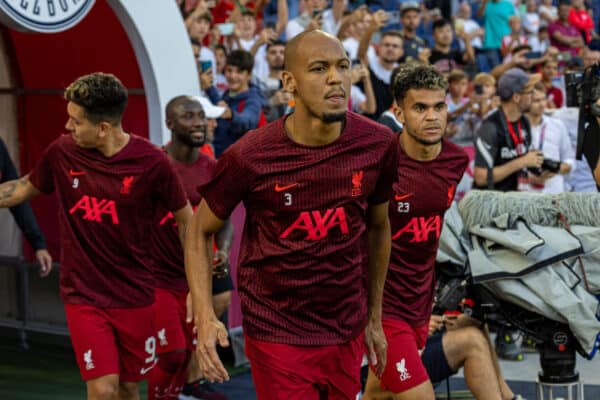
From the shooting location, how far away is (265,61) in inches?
462

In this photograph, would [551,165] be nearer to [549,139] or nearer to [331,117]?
[549,139]

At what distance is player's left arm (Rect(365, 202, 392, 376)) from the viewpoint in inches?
173

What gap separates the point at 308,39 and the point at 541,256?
2.34m

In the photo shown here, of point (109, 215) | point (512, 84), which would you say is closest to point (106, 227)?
point (109, 215)

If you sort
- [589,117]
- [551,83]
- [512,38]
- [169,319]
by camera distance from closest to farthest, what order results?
[589,117], [169,319], [551,83], [512,38]

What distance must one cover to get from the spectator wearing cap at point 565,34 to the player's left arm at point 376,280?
45.6 feet

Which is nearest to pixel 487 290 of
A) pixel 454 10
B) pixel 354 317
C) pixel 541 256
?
pixel 541 256

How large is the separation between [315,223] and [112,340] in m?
1.89

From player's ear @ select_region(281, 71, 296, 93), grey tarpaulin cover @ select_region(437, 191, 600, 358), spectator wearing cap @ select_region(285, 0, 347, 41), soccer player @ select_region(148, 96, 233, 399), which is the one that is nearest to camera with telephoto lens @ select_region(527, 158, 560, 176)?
grey tarpaulin cover @ select_region(437, 191, 600, 358)

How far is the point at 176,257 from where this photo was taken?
6.80m

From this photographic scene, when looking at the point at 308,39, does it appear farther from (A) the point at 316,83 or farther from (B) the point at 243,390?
(B) the point at 243,390

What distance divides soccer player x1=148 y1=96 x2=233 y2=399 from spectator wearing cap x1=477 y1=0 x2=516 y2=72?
10058mm

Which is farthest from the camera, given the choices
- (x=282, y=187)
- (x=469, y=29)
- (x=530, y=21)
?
(x=530, y=21)

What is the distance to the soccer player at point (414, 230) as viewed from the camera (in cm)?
535
